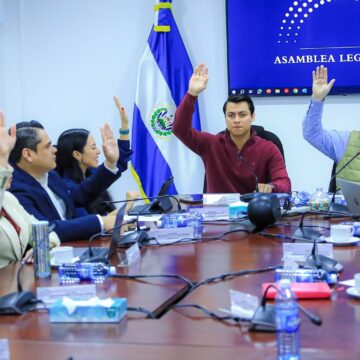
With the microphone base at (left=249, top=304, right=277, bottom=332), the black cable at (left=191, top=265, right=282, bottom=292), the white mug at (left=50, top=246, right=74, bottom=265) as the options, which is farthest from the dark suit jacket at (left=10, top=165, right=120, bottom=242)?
the microphone base at (left=249, top=304, right=277, bottom=332)

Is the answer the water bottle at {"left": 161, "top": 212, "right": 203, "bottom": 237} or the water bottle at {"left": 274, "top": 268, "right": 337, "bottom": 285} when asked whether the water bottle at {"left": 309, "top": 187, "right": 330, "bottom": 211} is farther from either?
the water bottle at {"left": 274, "top": 268, "right": 337, "bottom": 285}

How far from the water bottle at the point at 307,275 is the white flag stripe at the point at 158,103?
3.09m

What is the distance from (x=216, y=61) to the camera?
4.53 meters

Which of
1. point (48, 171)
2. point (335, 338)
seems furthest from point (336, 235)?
point (48, 171)

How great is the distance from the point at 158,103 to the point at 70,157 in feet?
3.97

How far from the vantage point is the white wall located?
4461 mm

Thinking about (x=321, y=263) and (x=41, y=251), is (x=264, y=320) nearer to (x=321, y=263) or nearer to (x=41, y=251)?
(x=321, y=263)

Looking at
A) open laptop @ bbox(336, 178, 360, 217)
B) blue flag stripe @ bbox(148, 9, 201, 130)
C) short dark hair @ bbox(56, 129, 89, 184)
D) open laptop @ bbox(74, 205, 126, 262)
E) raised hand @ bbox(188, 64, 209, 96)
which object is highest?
blue flag stripe @ bbox(148, 9, 201, 130)

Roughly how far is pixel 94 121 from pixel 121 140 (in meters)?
1.20

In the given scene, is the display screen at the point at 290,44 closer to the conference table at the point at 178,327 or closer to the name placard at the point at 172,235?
the name placard at the point at 172,235

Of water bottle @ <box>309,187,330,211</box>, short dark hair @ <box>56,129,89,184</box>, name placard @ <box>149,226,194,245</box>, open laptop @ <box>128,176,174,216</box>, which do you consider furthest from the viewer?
short dark hair @ <box>56,129,89,184</box>

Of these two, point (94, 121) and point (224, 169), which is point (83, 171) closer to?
point (224, 169)

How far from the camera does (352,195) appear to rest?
8.04ft

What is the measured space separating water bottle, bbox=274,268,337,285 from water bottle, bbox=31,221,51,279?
63 cm
